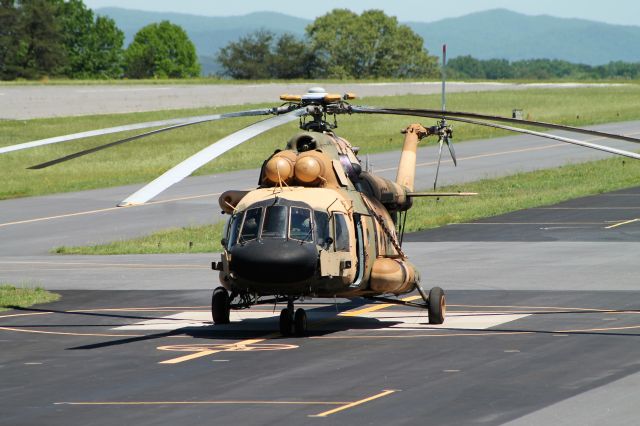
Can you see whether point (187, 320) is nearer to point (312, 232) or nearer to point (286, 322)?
point (286, 322)

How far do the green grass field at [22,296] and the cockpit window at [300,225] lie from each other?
362 inches

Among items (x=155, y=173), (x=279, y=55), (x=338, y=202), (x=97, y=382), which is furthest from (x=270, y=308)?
(x=279, y=55)

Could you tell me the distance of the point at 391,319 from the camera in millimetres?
26016

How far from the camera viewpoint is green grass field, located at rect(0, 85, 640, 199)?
67.0m

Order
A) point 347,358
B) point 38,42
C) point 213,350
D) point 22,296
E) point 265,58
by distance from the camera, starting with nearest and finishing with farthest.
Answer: point 347,358 → point 213,350 → point 22,296 → point 38,42 → point 265,58

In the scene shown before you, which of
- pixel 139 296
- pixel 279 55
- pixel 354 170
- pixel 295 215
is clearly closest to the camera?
pixel 295 215

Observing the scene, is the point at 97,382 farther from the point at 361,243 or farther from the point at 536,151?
→ the point at 536,151

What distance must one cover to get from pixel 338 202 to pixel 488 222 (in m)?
23.7

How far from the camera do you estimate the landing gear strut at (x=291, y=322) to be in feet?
76.7

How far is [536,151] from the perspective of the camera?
2911 inches

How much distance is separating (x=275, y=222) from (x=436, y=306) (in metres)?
4.20

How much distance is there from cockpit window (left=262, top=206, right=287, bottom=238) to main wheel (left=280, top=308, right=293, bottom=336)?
196 centimetres

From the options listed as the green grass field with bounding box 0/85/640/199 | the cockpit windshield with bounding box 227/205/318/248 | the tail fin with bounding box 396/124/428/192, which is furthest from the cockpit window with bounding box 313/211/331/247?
the green grass field with bounding box 0/85/640/199

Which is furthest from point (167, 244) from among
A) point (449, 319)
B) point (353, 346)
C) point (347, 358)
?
point (347, 358)
